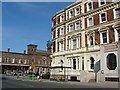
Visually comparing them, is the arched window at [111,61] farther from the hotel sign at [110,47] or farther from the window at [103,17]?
the window at [103,17]

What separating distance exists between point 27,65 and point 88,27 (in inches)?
1934

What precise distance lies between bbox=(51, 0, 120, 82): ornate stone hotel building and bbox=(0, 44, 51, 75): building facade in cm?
3293

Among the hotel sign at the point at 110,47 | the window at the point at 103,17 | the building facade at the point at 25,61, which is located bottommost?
the building facade at the point at 25,61

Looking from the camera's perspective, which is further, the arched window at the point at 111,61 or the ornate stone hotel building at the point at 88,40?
the ornate stone hotel building at the point at 88,40

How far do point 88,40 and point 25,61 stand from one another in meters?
49.2

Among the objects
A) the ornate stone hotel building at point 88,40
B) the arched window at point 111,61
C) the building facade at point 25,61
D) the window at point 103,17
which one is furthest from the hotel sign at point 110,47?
the building facade at point 25,61

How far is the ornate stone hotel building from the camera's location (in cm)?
2809

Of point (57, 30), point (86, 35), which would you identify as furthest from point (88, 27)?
point (57, 30)

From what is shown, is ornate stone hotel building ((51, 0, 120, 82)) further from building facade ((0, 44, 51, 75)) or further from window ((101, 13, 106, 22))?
building facade ((0, 44, 51, 75))

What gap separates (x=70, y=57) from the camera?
127 ft

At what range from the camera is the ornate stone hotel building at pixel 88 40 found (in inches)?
1106

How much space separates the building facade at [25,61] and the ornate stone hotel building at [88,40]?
1296 inches

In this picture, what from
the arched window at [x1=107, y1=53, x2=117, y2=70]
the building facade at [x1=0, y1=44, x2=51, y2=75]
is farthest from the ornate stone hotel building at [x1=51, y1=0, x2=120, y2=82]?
the building facade at [x1=0, y1=44, x2=51, y2=75]

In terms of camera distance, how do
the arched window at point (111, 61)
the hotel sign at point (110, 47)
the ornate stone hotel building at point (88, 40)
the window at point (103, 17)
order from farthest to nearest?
1. the window at point (103, 17)
2. the ornate stone hotel building at point (88, 40)
3. the arched window at point (111, 61)
4. the hotel sign at point (110, 47)
